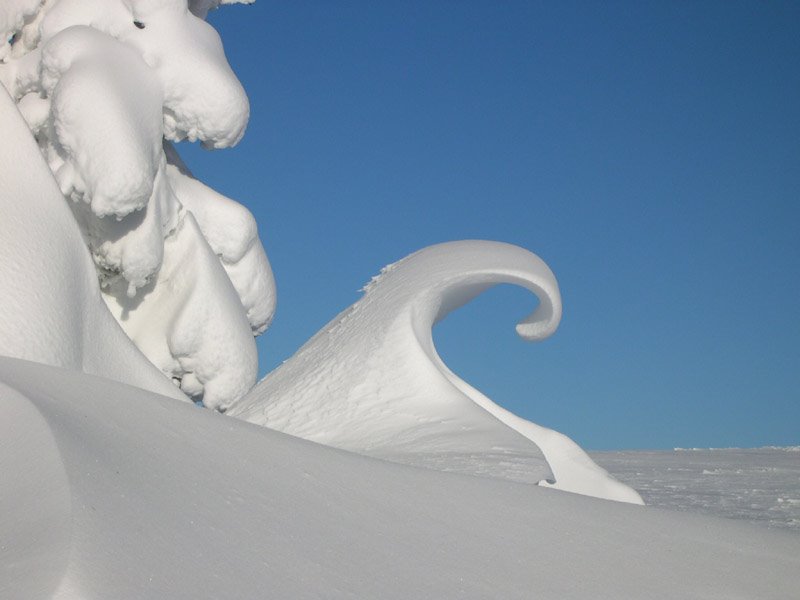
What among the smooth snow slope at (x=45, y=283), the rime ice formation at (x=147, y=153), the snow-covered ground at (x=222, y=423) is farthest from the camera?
the rime ice formation at (x=147, y=153)

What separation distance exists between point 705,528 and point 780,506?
185cm

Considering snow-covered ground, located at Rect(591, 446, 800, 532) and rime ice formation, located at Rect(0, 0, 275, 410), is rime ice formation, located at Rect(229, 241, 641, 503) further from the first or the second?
rime ice formation, located at Rect(0, 0, 275, 410)

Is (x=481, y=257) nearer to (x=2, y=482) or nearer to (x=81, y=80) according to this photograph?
(x=81, y=80)

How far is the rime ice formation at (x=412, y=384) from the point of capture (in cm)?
423

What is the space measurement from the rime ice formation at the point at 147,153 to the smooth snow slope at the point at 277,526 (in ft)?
7.38

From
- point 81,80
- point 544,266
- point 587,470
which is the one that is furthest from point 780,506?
point 81,80

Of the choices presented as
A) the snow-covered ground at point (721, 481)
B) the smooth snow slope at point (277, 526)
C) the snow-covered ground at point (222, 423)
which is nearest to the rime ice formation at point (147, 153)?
the snow-covered ground at point (222, 423)

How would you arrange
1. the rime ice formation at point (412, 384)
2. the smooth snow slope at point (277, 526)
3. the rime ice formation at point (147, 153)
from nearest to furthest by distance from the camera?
1. the smooth snow slope at point (277, 526)
2. the rime ice formation at point (412, 384)
3. the rime ice formation at point (147, 153)

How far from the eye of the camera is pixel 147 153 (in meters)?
4.91

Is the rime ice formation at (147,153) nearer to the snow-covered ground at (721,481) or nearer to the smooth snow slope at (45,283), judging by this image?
the smooth snow slope at (45,283)

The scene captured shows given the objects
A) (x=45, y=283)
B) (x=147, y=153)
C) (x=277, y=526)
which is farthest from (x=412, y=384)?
(x=277, y=526)

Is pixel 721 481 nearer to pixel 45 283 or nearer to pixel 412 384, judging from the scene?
pixel 412 384

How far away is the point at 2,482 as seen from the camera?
209 cm

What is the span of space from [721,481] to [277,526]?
4.39 m
